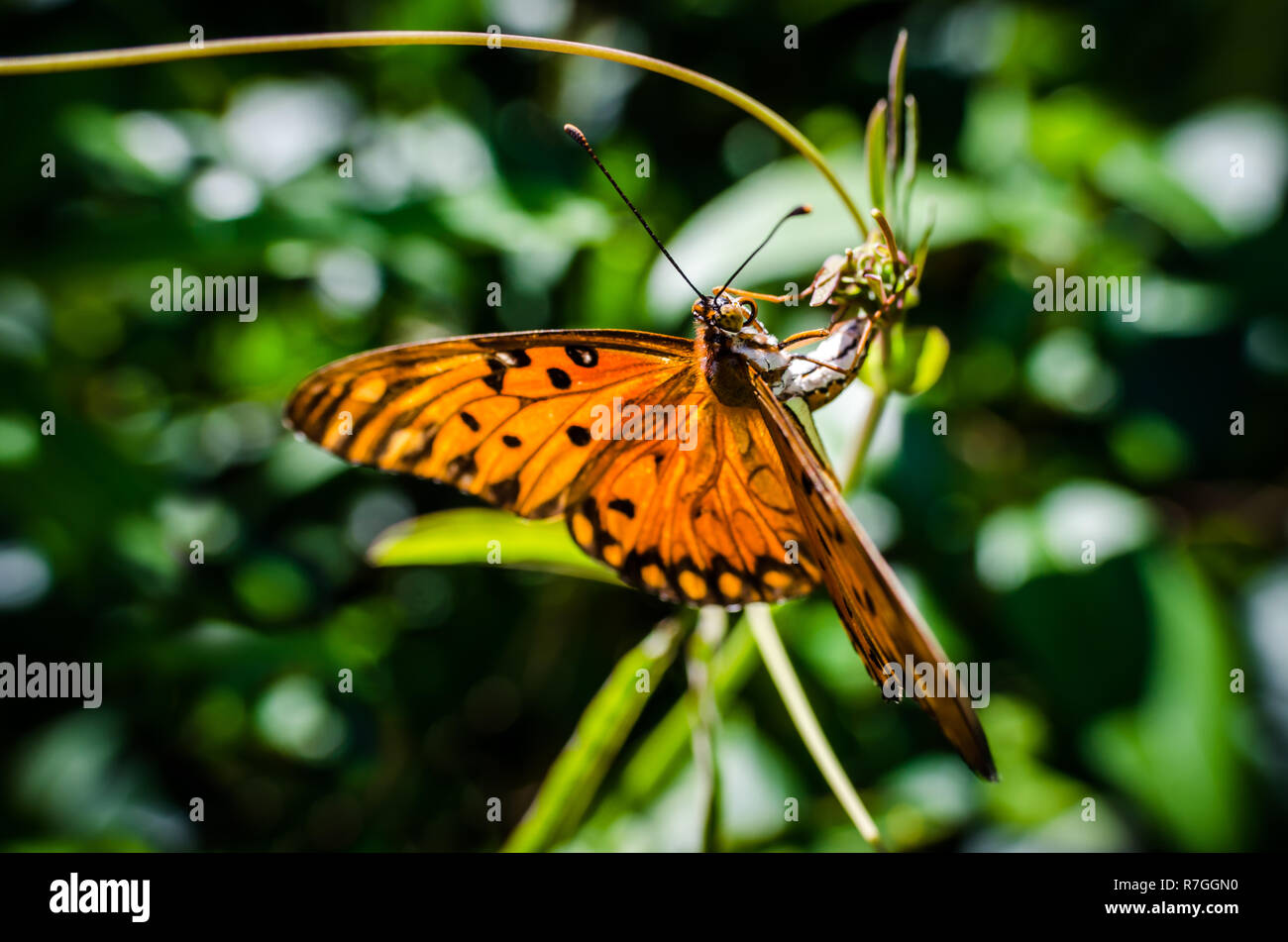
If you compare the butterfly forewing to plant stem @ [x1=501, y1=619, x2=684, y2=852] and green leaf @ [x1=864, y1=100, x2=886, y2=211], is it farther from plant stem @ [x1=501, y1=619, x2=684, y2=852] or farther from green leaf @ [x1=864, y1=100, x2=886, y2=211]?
green leaf @ [x1=864, y1=100, x2=886, y2=211]

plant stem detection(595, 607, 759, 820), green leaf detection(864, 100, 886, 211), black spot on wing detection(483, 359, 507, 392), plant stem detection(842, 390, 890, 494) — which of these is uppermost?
green leaf detection(864, 100, 886, 211)

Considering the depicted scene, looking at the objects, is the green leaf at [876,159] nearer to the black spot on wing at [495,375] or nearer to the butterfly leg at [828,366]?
the butterfly leg at [828,366]

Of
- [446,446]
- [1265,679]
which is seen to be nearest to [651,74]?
[446,446]

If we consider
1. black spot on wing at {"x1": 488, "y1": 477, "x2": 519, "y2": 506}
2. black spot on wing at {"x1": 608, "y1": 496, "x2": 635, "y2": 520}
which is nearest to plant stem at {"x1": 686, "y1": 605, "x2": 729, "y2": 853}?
black spot on wing at {"x1": 608, "y1": 496, "x2": 635, "y2": 520}

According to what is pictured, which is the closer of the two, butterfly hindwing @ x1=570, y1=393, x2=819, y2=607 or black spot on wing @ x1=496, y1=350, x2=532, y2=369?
black spot on wing @ x1=496, y1=350, x2=532, y2=369

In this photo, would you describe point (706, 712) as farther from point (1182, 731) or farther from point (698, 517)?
point (1182, 731)

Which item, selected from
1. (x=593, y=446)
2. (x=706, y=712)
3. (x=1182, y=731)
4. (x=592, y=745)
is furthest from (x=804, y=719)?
(x=1182, y=731)
